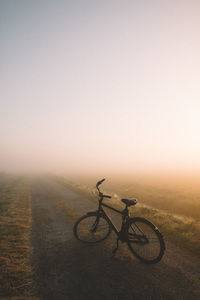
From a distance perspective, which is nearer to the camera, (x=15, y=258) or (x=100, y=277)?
(x=100, y=277)

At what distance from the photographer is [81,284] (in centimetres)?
415

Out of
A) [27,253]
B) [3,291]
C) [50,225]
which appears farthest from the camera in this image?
[50,225]

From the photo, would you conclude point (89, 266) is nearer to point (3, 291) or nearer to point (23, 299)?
point (23, 299)

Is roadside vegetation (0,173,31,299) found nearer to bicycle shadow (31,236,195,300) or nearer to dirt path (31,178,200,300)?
dirt path (31,178,200,300)

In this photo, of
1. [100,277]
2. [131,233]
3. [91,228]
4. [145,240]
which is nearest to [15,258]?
[91,228]

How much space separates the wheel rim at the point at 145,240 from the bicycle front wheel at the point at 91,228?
128 cm

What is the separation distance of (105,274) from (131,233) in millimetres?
1376

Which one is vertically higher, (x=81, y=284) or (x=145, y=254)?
(x=145, y=254)

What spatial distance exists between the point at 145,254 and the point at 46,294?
9.53 ft

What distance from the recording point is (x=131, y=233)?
5383 mm

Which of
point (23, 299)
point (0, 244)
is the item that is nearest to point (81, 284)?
point (23, 299)

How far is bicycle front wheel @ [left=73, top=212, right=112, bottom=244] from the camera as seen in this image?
20.4 feet

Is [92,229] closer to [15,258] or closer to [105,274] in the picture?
[105,274]

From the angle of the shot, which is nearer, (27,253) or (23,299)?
(23,299)
